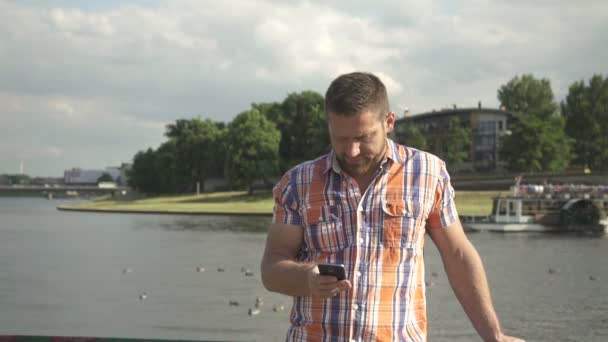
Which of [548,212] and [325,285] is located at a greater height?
[325,285]

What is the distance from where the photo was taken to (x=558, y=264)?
35281 mm

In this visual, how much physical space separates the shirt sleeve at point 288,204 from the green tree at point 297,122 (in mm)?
99365

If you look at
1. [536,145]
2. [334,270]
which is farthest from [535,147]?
[334,270]

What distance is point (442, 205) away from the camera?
340cm

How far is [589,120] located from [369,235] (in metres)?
114

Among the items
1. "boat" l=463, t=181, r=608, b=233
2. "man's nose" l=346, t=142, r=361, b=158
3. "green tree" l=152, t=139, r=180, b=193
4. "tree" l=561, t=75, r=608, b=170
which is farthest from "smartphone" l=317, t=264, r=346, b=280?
"green tree" l=152, t=139, r=180, b=193

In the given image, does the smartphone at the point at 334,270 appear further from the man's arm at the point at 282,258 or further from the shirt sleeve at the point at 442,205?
the shirt sleeve at the point at 442,205

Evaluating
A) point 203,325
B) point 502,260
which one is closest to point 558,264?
point 502,260

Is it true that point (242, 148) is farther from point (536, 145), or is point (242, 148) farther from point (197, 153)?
point (536, 145)

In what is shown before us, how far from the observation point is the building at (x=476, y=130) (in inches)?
4345

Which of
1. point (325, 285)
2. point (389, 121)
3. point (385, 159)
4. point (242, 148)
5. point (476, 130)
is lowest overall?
point (325, 285)

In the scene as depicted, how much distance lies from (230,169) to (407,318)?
9749 cm

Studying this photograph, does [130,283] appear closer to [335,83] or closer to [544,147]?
[335,83]

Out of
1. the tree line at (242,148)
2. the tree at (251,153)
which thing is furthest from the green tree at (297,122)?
the tree at (251,153)
